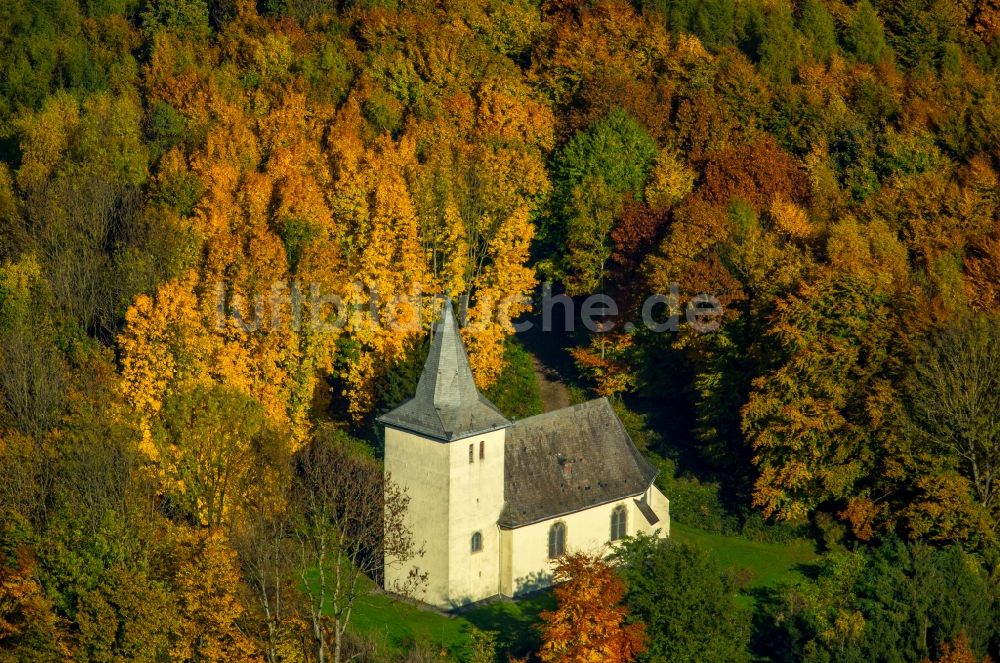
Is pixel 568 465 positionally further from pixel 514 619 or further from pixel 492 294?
pixel 492 294

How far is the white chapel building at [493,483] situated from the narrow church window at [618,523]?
0.12 ft

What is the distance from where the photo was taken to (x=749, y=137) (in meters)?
86.6

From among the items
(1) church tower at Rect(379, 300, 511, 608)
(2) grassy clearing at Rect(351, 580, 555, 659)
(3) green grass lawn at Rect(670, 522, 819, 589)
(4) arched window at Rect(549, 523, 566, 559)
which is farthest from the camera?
(3) green grass lawn at Rect(670, 522, 819, 589)

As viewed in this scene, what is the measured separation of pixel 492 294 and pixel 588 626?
23.4 meters

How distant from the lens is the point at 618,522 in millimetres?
65875

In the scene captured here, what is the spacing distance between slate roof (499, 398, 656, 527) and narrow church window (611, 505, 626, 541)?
0.73 metres

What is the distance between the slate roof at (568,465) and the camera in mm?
63156

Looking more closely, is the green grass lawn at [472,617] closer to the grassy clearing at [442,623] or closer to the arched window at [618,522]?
the grassy clearing at [442,623]

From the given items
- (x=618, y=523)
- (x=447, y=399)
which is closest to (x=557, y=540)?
(x=618, y=523)

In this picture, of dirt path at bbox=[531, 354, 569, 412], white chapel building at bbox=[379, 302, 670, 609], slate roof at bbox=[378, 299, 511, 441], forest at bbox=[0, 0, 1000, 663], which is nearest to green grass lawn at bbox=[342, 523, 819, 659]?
forest at bbox=[0, 0, 1000, 663]

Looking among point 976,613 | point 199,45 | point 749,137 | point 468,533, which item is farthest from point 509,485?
point 199,45

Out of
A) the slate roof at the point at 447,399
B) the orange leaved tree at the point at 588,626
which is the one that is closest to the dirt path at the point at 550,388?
the slate roof at the point at 447,399

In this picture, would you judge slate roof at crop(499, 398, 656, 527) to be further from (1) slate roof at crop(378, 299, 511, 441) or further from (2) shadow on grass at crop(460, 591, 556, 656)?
(2) shadow on grass at crop(460, 591, 556, 656)

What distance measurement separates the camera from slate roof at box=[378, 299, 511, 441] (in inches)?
2393
